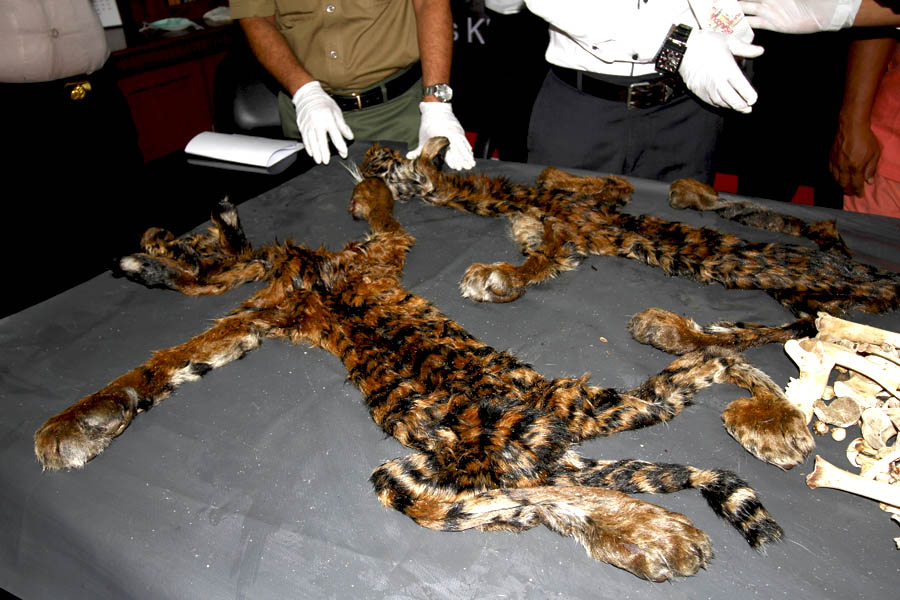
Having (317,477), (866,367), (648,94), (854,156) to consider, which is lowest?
(317,477)

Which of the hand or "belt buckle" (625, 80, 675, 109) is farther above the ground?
"belt buckle" (625, 80, 675, 109)

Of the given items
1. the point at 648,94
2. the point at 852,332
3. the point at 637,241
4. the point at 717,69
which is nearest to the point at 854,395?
the point at 852,332

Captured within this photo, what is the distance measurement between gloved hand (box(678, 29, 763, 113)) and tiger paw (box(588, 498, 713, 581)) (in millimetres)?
1884

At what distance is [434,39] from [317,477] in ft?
8.00

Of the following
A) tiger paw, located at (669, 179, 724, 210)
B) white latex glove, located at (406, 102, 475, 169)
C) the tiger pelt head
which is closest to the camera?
tiger paw, located at (669, 179, 724, 210)

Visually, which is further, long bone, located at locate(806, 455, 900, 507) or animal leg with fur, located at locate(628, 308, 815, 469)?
animal leg with fur, located at locate(628, 308, 815, 469)

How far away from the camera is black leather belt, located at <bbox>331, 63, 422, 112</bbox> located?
2.95 m

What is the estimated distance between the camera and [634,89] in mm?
2385

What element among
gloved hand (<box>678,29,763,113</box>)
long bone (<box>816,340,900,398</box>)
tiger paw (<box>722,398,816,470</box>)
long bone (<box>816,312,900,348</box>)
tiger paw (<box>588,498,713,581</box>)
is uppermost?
gloved hand (<box>678,29,763,113</box>)

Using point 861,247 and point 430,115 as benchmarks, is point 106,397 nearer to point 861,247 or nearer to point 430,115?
point 430,115

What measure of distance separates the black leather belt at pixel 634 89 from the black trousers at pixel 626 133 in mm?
30

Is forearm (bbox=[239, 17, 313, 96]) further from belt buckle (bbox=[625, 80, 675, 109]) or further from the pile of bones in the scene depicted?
the pile of bones

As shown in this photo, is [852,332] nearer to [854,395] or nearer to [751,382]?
[854,395]

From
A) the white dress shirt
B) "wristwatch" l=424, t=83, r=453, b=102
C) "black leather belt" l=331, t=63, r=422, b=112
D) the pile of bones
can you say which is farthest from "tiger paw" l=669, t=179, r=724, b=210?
"black leather belt" l=331, t=63, r=422, b=112
